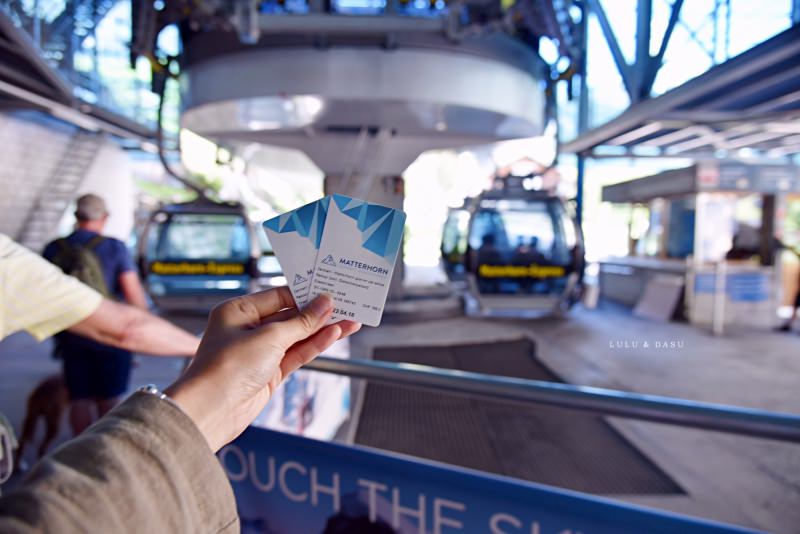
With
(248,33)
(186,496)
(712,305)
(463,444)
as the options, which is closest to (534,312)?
(712,305)

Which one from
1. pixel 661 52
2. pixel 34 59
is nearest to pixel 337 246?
pixel 661 52

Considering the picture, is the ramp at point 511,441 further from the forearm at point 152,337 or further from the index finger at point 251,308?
the index finger at point 251,308

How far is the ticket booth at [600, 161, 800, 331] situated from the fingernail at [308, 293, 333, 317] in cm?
849

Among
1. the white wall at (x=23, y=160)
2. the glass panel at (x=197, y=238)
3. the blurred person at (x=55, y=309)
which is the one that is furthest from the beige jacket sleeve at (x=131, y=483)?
the white wall at (x=23, y=160)

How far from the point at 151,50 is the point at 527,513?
20.9 ft

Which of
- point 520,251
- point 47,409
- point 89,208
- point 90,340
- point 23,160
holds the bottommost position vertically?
point 47,409

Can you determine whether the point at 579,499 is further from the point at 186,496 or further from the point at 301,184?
the point at 301,184

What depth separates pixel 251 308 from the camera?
2.84ft

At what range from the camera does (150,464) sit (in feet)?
1.94

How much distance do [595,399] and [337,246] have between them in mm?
942

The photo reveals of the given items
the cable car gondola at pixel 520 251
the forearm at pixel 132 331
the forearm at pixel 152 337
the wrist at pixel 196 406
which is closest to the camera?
the wrist at pixel 196 406

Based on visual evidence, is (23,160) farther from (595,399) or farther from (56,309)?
(595,399)

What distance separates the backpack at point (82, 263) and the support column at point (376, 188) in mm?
5919

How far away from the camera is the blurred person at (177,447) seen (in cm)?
52
